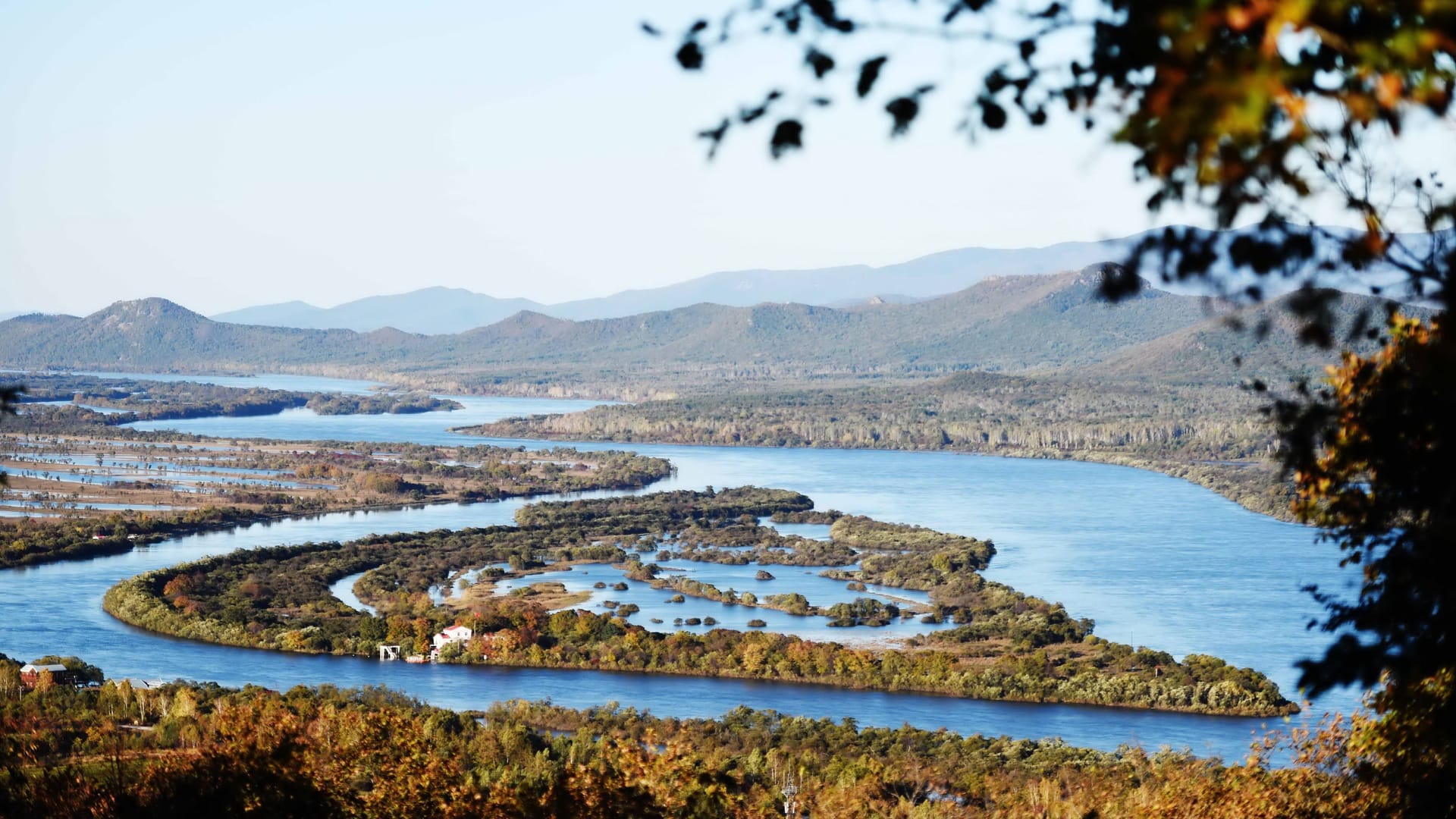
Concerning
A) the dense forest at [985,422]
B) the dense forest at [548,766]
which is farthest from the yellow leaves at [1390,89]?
the dense forest at [985,422]

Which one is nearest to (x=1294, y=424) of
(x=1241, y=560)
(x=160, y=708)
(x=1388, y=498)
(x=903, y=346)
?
(x=1388, y=498)

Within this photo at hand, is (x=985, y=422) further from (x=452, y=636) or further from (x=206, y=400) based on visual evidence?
(x=452, y=636)

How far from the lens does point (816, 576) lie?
41062mm

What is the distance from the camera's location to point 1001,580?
38.3m

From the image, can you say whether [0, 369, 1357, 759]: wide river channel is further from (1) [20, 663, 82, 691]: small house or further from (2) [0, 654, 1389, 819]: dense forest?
(1) [20, 663, 82, 691]: small house

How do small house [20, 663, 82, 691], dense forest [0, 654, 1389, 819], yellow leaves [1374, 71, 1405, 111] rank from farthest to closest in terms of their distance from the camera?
small house [20, 663, 82, 691] < dense forest [0, 654, 1389, 819] < yellow leaves [1374, 71, 1405, 111]

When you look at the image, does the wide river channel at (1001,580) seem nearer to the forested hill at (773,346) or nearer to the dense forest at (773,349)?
the dense forest at (773,349)

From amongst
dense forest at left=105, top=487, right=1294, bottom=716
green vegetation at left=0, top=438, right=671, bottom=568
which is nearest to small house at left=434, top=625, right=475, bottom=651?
dense forest at left=105, top=487, right=1294, bottom=716

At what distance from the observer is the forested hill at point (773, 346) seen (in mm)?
153000

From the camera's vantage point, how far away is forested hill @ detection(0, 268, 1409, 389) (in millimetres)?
153000

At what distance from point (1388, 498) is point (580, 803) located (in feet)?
16.6

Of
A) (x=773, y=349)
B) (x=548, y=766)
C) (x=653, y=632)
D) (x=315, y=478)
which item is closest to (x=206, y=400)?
(x=315, y=478)

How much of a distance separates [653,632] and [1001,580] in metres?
11.3

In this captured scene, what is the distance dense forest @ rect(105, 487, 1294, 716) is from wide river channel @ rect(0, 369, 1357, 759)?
556mm
